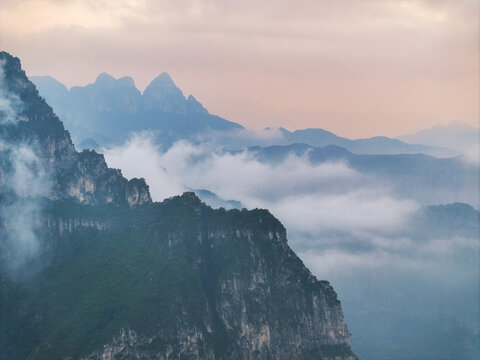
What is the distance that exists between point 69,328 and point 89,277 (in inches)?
947

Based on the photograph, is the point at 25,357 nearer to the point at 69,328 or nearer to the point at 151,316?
the point at 69,328

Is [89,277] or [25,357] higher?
[89,277]

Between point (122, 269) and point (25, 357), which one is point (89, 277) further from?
point (25, 357)

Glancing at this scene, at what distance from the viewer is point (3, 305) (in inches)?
7244

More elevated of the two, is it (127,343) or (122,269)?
(122,269)

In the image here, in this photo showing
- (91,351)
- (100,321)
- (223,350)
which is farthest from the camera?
(223,350)

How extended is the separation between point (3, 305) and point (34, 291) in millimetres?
9485

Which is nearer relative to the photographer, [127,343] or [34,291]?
[127,343]

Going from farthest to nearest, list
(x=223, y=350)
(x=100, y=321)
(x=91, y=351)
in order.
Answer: (x=223, y=350), (x=100, y=321), (x=91, y=351)

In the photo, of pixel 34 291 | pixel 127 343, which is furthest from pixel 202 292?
pixel 34 291

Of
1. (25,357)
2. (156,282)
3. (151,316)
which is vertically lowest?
(25,357)

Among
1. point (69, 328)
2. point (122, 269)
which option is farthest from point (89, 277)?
point (69, 328)

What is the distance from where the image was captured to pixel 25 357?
6781 inches

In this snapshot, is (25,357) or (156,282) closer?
(25,357)
